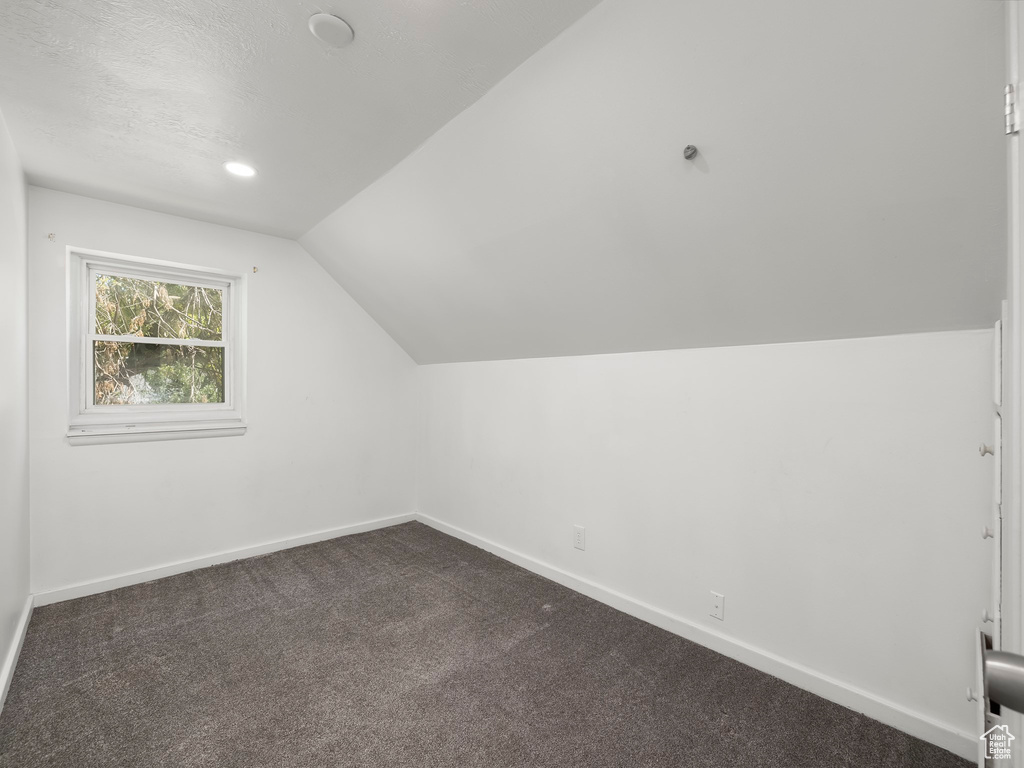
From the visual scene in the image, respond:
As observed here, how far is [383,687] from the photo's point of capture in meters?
1.93

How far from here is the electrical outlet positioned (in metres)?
2.16

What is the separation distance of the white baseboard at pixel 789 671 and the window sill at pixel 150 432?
226cm

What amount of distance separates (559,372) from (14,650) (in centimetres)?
284

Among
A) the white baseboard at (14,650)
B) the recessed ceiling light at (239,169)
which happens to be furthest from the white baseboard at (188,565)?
the recessed ceiling light at (239,169)

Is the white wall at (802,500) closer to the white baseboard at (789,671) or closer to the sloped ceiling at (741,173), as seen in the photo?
the white baseboard at (789,671)

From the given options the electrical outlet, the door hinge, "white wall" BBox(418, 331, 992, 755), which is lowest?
the electrical outlet

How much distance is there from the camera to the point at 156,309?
3.10 metres

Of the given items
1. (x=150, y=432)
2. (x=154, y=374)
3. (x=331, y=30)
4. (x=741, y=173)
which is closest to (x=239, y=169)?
(x=331, y=30)

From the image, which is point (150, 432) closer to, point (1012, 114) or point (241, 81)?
point (241, 81)

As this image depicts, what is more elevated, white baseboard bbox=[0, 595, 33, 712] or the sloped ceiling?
the sloped ceiling

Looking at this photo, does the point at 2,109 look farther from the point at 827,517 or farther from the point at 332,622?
the point at 827,517

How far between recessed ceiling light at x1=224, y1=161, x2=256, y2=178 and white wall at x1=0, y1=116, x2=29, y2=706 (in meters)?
0.79

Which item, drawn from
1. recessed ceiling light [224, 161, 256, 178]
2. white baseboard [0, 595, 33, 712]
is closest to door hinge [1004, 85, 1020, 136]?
recessed ceiling light [224, 161, 256, 178]

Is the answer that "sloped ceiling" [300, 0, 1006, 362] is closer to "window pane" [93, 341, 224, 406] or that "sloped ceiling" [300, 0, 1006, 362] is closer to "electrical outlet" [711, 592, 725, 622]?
"electrical outlet" [711, 592, 725, 622]
